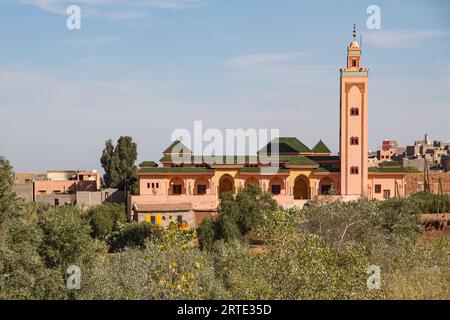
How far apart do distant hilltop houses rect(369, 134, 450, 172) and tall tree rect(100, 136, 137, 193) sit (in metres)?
27.4

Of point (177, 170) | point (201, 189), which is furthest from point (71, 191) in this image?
point (201, 189)

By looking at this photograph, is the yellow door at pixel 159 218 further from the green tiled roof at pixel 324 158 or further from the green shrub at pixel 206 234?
the green tiled roof at pixel 324 158

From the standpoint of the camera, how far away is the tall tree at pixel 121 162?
46119 millimetres

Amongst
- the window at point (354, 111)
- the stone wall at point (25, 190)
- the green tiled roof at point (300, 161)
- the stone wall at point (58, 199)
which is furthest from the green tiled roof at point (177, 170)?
the stone wall at point (25, 190)

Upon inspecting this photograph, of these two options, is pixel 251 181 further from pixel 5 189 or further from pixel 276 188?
pixel 5 189

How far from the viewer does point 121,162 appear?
46500 mm

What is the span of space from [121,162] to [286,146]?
37.0 ft

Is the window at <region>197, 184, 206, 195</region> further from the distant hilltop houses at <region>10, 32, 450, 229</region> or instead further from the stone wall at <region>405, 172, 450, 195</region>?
the stone wall at <region>405, 172, 450, 195</region>

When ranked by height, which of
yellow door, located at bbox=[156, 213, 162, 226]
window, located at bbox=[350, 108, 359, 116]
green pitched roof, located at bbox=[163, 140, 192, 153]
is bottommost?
yellow door, located at bbox=[156, 213, 162, 226]

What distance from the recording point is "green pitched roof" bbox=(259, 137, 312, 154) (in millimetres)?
45844

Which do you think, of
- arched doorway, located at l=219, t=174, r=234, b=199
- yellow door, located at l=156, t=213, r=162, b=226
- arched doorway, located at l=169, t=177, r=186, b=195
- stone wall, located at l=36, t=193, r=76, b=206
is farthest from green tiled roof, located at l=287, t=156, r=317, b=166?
stone wall, located at l=36, t=193, r=76, b=206
